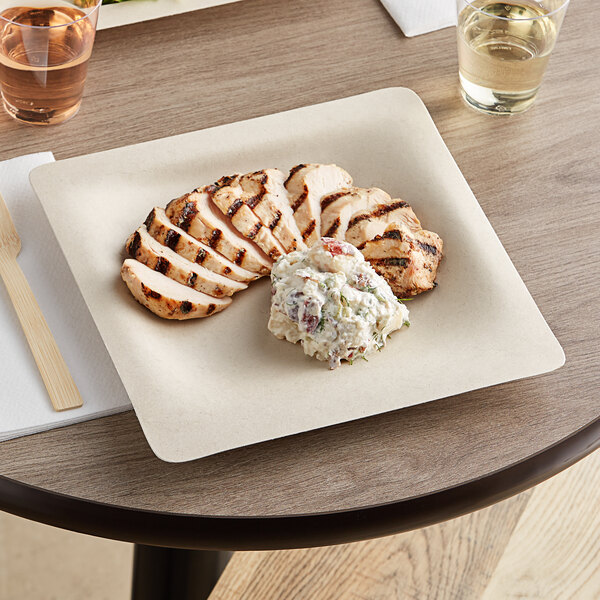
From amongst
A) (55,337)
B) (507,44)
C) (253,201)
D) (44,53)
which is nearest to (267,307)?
(253,201)

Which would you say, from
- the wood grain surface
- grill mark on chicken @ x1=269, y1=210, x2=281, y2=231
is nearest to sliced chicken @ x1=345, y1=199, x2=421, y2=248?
grill mark on chicken @ x1=269, y1=210, x2=281, y2=231

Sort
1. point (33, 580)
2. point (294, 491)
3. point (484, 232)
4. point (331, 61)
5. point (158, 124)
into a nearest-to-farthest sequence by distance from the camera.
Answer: point (294, 491) → point (484, 232) → point (158, 124) → point (331, 61) → point (33, 580)

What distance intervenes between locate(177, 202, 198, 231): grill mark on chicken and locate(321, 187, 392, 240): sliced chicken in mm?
235

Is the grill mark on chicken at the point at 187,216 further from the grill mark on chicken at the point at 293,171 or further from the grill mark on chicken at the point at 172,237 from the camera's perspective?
the grill mark on chicken at the point at 293,171

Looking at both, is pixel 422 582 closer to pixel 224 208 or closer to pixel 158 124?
pixel 224 208

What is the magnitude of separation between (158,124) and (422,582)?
1161 millimetres

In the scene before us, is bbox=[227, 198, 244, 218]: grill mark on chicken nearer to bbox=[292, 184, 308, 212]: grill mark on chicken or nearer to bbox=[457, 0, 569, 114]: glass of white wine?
bbox=[292, 184, 308, 212]: grill mark on chicken

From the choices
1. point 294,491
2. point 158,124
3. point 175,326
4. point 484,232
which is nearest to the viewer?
point 294,491

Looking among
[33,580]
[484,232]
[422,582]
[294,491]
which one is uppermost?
[484,232]

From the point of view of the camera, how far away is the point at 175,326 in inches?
56.0

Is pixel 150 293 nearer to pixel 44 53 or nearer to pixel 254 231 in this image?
pixel 254 231

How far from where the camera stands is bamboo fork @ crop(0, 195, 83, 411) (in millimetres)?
1317

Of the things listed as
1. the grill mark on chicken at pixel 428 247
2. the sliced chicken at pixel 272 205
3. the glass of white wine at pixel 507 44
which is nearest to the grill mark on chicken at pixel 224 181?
the sliced chicken at pixel 272 205

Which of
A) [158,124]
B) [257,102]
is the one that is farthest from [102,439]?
[257,102]
